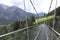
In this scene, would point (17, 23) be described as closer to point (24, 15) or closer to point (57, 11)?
point (24, 15)

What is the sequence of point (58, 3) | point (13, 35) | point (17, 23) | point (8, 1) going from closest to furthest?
point (13, 35)
point (17, 23)
point (58, 3)
point (8, 1)

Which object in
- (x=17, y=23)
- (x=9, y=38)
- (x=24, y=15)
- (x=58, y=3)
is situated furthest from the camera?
(x=58, y=3)

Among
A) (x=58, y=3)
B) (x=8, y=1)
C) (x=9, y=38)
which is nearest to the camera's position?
(x=9, y=38)

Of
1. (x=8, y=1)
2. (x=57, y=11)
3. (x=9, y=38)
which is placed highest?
(x=8, y=1)

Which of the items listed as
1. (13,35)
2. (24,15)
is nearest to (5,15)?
(24,15)

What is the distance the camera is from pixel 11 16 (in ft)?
21.6

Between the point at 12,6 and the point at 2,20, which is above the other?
the point at 12,6

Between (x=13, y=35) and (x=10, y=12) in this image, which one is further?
(x=10, y=12)

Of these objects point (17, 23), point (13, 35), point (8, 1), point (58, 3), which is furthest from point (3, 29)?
point (8, 1)

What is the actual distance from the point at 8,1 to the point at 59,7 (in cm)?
327

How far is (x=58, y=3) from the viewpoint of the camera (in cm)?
713

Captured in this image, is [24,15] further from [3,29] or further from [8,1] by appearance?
[8,1]

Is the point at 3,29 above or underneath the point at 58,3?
underneath

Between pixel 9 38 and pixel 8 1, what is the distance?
5.54 m
